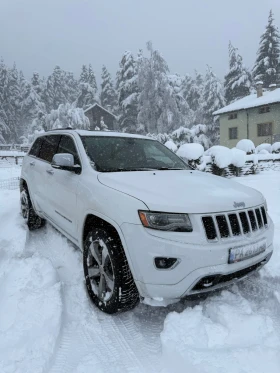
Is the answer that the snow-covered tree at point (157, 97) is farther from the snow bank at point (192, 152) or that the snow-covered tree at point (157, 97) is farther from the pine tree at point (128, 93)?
the snow bank at point (192, 152)

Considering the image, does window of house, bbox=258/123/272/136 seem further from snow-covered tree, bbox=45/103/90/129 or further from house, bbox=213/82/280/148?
snow-covered tree, bbox=45/103/90/129

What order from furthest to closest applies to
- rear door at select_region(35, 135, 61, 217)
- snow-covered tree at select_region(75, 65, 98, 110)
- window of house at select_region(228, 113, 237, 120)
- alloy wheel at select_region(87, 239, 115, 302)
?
snow-covered tree at select_region(75, 65, 98, 110) < window of house at select_region(228, 113, 237, 120) < rear door at select_region(35, 135, 61, 217) < alloy wheel at select_region(87, 239, 115, 302)

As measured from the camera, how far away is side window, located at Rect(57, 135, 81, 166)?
11.9 feet

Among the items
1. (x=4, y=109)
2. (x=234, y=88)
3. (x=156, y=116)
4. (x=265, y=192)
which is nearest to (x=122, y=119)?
(x=156, y=116)

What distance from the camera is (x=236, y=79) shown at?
45.7 m

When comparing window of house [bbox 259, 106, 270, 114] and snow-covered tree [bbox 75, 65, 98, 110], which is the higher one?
snow-covered tree [bbox 75, 65, 98, 110]

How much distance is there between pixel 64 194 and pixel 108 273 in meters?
1.26

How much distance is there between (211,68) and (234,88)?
527 cm

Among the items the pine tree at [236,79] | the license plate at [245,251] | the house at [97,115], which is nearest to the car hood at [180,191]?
the license plate at [245,251]

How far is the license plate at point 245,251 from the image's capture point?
7.99 ft

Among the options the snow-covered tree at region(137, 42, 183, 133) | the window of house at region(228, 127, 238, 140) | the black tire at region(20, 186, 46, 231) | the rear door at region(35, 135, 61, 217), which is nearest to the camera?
the rear door at region(35, 135, 61, 217)

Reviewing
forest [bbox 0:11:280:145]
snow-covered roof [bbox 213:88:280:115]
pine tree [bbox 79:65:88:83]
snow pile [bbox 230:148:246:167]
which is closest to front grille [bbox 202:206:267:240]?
snow pile [bbox 230:148:246:167]

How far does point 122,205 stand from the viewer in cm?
254

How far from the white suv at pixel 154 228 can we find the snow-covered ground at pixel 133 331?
0.85ft
